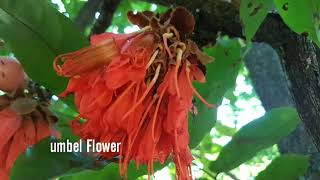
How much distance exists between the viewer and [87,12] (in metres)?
1.10

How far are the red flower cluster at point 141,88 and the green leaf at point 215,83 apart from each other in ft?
0.88

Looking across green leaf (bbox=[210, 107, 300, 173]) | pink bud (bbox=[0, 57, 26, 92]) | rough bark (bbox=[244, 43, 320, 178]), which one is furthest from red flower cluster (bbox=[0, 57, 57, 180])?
rough bark (bbox=[244, 43, 320, 178])

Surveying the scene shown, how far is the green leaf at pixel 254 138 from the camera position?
1.03 meters

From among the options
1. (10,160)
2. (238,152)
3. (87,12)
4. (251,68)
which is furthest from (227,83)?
(251,68)

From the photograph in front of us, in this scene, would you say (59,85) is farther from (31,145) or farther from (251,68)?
(251,68)

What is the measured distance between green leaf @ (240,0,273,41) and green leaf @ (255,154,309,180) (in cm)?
33

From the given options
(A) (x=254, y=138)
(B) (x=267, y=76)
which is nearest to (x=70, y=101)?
(A) (x=254, y=138)

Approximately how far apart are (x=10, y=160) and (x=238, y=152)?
0.37 m

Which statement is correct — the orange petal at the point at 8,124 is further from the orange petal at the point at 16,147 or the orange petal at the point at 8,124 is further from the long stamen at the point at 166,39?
the long stamen at the point at 166,39

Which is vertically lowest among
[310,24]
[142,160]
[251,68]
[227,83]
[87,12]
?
[142,160]

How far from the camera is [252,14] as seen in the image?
72 centimetres

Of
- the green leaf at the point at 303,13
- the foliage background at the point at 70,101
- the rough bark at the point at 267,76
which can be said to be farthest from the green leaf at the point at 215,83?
the rough bark at the point at 267,76

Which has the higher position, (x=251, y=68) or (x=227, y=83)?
(x=251, y=68)

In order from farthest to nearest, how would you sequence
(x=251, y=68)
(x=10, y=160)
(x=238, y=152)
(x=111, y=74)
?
(x=251, y=68), (x=238, y=152), (x=10, y=160), (x=111, y=74)
